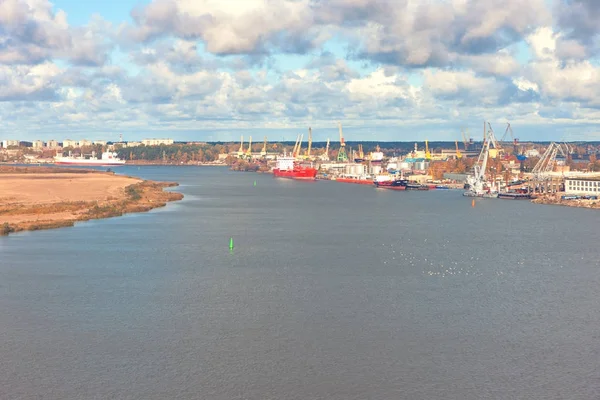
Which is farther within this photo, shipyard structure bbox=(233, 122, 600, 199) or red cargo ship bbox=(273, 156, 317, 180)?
red cargo ship bbox=(273, 156, 317, 180)

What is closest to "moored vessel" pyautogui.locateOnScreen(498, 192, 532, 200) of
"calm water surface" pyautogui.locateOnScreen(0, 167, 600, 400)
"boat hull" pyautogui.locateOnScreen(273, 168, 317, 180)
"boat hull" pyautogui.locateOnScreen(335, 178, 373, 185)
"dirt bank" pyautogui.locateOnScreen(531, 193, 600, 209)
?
"dirt bank" pyautogui.locateOnScreen(531, 193, 600, 209)

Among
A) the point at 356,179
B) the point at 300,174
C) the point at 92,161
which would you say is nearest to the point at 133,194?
the point at 356,179

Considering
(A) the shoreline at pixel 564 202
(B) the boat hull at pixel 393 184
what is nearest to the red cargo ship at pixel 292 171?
(B) the boat hull at pixel 393 184

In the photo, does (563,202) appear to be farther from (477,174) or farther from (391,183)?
(391,183)

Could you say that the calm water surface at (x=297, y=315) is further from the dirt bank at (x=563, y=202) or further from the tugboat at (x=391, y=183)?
the tugboat at (x=391, y=183)

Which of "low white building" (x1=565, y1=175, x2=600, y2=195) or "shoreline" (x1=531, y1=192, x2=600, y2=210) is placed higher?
"low white building" (x1=565, y1=175, x2=600, y2=195)

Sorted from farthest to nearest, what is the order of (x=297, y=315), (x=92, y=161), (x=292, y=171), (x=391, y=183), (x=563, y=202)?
(x=92, y=161)
(x=292, y=171)
(x=391, y=183)
(x=563, y=202)
(x=297, y=315)

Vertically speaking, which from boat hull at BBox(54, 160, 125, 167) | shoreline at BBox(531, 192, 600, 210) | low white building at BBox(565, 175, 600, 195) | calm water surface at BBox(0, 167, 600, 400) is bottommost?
calm water surface at BBox(0, 167, 600, 400)

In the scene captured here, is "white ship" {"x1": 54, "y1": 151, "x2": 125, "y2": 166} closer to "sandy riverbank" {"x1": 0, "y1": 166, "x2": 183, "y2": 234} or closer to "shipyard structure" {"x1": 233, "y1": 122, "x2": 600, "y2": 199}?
"shipyard structure" {"x1": 233, "y1": 122, "x2": 600, "y2": 199}
